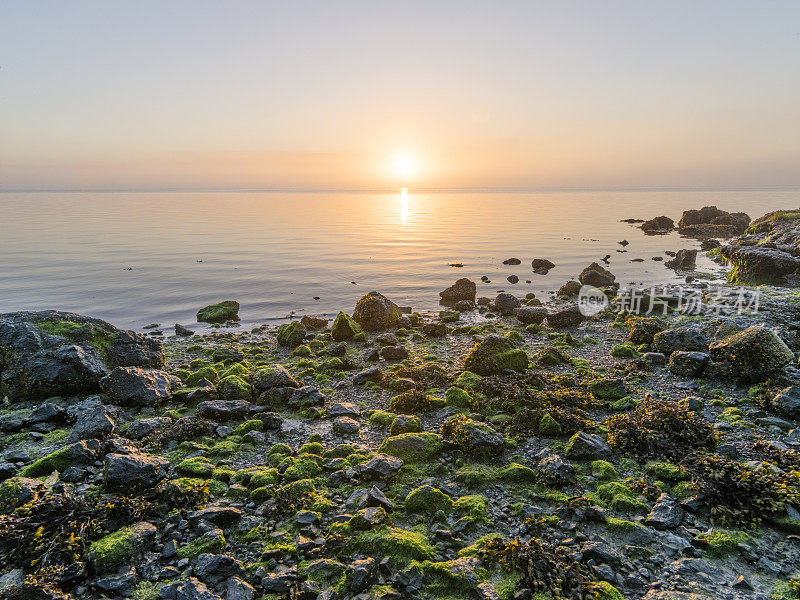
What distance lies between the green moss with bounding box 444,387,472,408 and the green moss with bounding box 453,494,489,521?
4.39m

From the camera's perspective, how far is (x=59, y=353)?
42.4ft

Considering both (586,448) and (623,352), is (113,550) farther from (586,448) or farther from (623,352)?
(623,352)

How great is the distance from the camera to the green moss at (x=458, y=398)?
12.7 m

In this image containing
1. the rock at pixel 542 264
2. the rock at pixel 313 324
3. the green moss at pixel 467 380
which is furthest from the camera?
the rock at pixel 542 264

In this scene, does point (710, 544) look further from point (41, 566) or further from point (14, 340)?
point (14, 340)

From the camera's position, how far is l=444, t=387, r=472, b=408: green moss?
1272 centimetres

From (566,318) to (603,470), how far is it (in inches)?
531

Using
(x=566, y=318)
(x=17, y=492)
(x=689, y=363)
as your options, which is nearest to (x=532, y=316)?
(x=566, y=318)

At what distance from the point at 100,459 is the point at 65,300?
2671 cm

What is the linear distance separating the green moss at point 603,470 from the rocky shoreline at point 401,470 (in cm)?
5

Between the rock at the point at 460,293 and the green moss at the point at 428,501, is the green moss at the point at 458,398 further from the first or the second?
the rock at the point at 460,293

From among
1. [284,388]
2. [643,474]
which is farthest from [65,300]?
[643,474]

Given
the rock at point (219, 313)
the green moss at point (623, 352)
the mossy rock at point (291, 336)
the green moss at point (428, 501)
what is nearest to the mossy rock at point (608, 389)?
the green moss at point (623, 352)

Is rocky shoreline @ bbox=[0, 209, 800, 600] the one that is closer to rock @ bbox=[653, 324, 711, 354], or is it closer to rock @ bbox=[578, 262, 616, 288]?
rock @ bbox=[653, 324, 711, 354]
